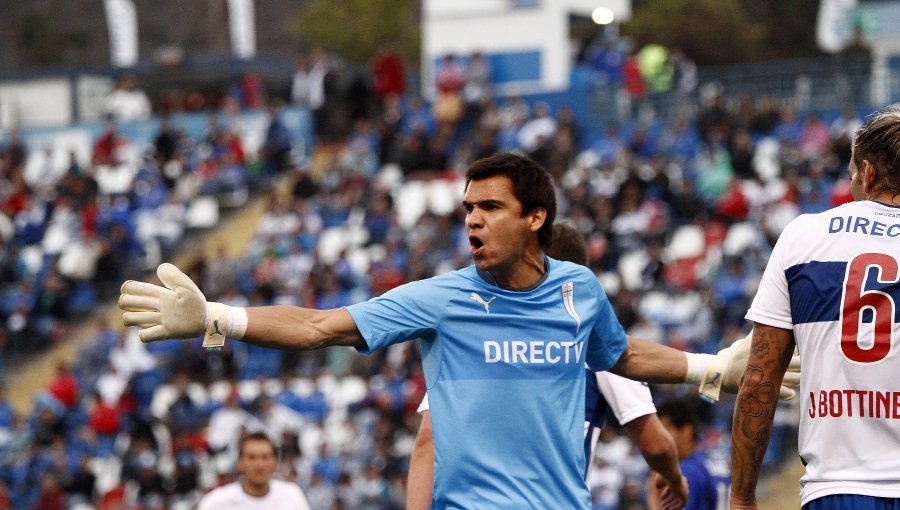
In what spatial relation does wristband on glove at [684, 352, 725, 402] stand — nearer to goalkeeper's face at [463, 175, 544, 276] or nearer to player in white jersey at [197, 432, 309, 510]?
goalkeeper's face at [463, 175, 544, 276]

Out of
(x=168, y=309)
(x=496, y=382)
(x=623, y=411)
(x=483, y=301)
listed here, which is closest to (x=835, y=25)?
(x=623, y=411)

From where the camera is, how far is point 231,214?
27484 millimetres

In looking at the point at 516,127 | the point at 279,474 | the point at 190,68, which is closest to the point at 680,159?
the point at 516,127

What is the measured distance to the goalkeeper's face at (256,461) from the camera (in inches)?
382

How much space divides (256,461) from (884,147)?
18.2ft

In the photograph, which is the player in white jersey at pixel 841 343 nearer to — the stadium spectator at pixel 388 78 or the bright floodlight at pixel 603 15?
the stadium spectator at pixel 388 78

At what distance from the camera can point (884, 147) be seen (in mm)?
5156

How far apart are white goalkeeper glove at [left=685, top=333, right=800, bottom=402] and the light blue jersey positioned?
0.77m

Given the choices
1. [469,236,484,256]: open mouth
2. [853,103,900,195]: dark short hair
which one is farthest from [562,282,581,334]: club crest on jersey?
[853,103,900,195]: dark short hair

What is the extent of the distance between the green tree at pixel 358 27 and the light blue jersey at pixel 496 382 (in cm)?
5280

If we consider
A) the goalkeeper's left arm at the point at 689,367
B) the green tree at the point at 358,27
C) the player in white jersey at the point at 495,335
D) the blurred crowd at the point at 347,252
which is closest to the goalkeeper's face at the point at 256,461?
the goalkeeper's left arm at the point at 689,367

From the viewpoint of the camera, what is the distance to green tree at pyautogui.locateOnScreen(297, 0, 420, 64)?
59.1m

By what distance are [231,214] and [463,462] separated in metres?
22.5

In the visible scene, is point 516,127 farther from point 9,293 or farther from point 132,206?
point 9,293
